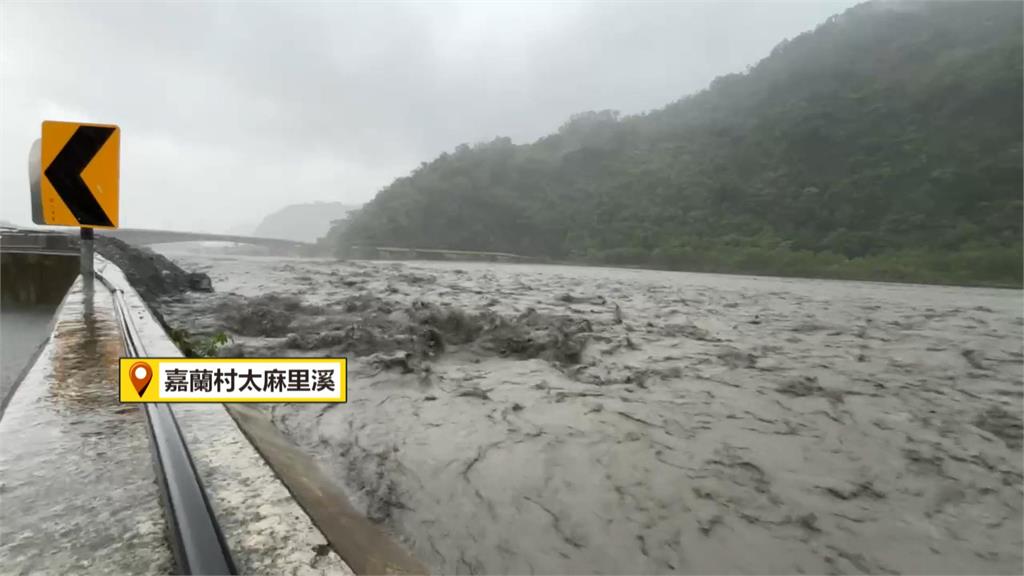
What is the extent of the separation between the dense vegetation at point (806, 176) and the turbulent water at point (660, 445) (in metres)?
26.9

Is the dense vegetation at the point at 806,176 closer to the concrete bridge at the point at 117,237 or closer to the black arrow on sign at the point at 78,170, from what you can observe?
the concrete bridge at the point at 117,237

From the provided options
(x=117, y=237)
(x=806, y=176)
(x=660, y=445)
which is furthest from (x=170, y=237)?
(x=806, y=176)

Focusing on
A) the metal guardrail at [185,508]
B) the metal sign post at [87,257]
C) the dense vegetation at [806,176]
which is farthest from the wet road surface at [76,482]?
the dense vegetation at [806,176]

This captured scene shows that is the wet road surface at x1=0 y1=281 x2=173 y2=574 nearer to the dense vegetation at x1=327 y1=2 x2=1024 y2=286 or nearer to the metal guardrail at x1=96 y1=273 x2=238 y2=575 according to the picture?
the metal guardrail at x1=96 y1=273 x2=238 y2=575

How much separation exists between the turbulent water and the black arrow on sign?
1.79 m

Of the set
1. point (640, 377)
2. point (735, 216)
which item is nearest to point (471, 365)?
point (640, 377)

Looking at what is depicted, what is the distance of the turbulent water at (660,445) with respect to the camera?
2.31 m

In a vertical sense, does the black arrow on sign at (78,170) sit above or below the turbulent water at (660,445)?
above

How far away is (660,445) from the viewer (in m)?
3.25

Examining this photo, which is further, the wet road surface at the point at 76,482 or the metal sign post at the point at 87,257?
the metal sign post at the point at 87,257

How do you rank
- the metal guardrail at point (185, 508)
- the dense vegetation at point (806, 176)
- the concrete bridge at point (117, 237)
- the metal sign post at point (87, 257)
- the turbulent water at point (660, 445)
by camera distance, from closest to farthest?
the metal guardrail at point (185, 508) → the turbulent water at point (660, 445) → the metal sign post at point (87, 257) → the concrete bridge at point (117, 237) → the dense vegetation at point (806, 176)

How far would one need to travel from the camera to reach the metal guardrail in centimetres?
109

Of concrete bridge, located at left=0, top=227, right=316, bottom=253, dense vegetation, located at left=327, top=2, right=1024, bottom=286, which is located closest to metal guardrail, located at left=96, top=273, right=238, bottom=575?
concrete bridge, located at left=0, top=227, right=316, bottom=253

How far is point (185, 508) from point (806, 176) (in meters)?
49.6
